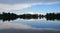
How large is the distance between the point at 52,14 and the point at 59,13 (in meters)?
8.07

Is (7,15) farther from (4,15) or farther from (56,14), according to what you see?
(56,14)

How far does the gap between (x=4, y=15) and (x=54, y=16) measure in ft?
196

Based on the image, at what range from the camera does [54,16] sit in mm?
182125

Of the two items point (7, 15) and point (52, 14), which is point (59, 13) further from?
point (7, 15)

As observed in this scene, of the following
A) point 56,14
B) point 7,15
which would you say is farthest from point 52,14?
point 7,15

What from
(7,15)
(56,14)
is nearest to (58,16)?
(56,14)

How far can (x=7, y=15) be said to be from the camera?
197500mm

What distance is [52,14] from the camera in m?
187

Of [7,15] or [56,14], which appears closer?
[56,14]

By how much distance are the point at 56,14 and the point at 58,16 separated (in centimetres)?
411

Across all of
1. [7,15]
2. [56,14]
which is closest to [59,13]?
[56,14]

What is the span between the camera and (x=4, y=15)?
198 m

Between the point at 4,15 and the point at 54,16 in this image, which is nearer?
the point at 54,16

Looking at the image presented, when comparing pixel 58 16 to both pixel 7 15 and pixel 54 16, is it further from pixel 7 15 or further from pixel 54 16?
pixel 7 15
